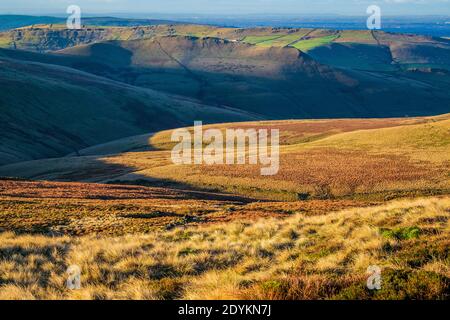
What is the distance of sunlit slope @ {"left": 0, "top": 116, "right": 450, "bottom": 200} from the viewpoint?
5591 centimetres

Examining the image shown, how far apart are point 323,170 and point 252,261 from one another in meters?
47.7

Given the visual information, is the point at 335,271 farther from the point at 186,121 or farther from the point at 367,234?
the point at 186,121

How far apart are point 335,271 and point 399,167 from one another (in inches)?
2026

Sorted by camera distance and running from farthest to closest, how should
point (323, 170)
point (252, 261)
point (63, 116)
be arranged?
1. point (63, 116)
2. point (323, 170)
3. point (252, 261)

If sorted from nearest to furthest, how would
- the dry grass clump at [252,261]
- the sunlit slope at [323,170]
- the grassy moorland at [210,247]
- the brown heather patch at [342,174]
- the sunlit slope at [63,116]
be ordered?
the dry grass clump at [252,261]
the grassy moorland at [210,247]
the brown heather patch at [342,174]
the sunlit slope at [323,170]
the sunlit slope at [63,116]

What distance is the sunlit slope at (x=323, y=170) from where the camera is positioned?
55.9m

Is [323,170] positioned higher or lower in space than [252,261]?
lower

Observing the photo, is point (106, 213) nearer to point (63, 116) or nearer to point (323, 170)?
point (323, 170)

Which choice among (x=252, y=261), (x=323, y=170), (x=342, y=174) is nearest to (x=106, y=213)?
(x=252, y=261)

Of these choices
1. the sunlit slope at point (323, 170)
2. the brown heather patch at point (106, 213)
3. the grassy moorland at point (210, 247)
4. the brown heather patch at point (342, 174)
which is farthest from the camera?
the sunlit slope at point (323, 170)

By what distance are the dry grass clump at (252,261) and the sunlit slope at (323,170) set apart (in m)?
32.3

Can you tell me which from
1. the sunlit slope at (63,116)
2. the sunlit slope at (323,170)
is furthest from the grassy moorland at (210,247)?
the sunlit slope at (63,116)

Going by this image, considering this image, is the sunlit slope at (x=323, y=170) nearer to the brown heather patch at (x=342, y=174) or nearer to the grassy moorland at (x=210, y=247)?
the brown heather patch at (x=342, y=174)

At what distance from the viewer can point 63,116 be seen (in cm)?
16500
